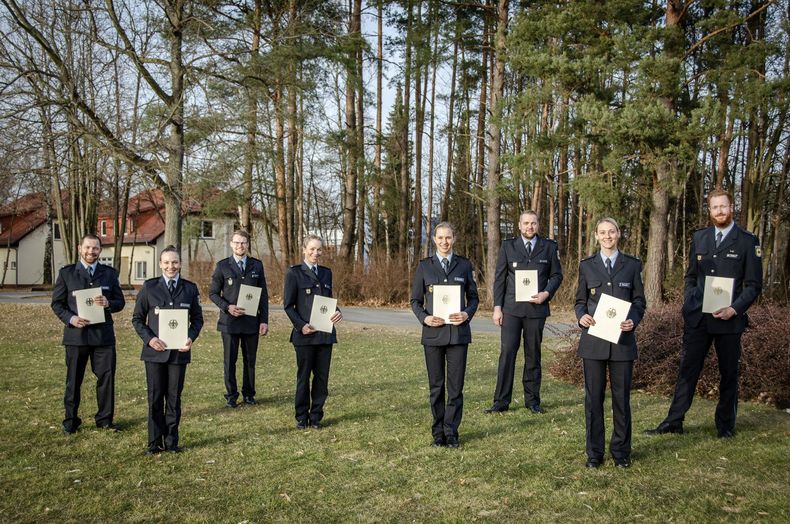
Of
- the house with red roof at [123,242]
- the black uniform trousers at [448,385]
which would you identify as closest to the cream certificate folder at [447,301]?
the black uniform trousers at [448,385]

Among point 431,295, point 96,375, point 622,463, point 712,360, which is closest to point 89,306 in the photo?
point 96,375

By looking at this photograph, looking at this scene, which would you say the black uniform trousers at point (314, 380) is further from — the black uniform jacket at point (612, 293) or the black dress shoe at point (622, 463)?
the black dress shoe at point (622, 463)

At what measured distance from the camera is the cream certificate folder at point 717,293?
6.39m

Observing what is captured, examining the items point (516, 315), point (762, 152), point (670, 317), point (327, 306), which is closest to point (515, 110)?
point (762, 152)

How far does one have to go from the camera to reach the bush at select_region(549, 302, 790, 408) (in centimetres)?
836

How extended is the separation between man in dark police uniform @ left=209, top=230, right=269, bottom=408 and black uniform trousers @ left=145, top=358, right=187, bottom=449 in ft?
6.91

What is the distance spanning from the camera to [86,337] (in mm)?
6945

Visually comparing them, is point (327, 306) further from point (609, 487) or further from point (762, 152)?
point (762, 152)

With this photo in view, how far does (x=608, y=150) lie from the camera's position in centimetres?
1825

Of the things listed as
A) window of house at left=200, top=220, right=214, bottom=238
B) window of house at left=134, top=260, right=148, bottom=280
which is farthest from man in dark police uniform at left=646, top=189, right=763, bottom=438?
window of house at left=134, top=260, right=148, bottom=280

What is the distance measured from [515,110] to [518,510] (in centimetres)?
1631

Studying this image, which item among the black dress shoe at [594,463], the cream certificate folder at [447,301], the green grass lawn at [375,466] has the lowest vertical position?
the green grass lawn at [375,466]

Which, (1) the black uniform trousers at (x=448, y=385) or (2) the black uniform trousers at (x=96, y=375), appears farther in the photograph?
(2) the black uniform trousers at (x=96, y=375)

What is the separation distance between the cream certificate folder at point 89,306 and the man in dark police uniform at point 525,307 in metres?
4.39
